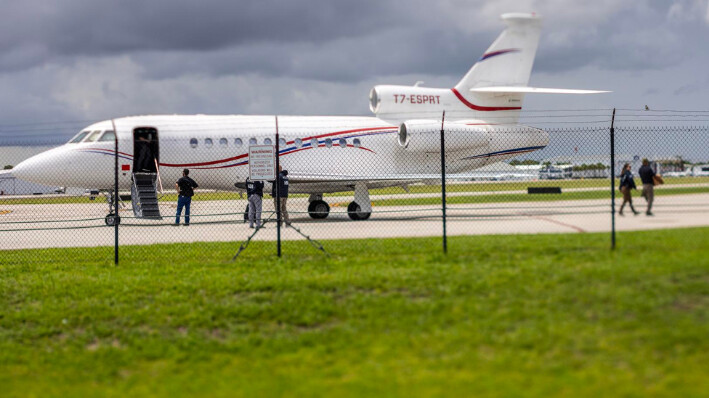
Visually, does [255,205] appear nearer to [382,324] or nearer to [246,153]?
[246,153]

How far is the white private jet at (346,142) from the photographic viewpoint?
23.1m

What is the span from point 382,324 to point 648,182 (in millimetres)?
9497

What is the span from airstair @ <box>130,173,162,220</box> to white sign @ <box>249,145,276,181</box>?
866 centimetres

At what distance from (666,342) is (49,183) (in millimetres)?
20406

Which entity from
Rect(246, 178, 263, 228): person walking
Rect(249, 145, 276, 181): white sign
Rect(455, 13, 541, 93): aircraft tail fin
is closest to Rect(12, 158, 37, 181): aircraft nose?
Rect(246, 178, 263, 228): person walking

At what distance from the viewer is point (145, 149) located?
23.2 meters

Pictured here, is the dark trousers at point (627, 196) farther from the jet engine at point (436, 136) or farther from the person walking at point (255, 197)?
the person walking at point (255, 197)

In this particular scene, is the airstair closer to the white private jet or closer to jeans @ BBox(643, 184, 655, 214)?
the white private jet

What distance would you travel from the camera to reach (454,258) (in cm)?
1223

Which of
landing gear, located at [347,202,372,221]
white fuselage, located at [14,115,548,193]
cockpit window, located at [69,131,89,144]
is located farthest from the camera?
landing gear, located at [347,202,372,221]

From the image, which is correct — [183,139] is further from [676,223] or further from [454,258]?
[676,223]

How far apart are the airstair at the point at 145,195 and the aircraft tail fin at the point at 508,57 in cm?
1162

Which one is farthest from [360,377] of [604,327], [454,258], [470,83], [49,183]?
[470,83]

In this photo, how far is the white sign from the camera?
1433 centimetres
